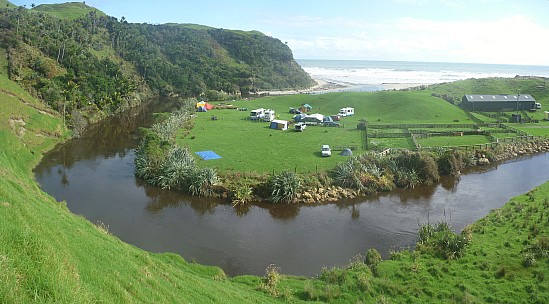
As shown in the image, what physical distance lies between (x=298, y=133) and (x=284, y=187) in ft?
79.1

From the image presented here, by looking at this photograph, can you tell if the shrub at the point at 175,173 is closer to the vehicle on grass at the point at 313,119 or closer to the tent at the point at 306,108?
the vehicle on grass at the point at 313,119

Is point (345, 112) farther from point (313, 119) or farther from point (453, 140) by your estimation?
point (453, 140)

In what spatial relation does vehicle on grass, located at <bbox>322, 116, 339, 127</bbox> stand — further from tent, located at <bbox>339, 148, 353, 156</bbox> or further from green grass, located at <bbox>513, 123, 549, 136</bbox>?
green grass, located at <bbox>513, 123, 549, 136</bbox>

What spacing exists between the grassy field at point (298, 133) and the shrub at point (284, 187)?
4.10m

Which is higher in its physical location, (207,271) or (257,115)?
(257,115)

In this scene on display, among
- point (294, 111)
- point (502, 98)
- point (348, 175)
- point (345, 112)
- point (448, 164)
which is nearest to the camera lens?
point (348, 175)

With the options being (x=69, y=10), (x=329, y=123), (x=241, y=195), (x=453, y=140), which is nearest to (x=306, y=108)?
(x=329, y=123)

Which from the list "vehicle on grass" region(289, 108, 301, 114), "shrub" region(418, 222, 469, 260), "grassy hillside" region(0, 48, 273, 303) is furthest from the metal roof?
"grassy hillside" region(0, 48, 273, 303)

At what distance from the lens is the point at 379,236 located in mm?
31797

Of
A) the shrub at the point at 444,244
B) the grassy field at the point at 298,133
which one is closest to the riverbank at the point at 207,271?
the shrub at the point at 444,244

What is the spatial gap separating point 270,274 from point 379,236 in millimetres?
12189

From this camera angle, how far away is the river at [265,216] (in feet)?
94.8

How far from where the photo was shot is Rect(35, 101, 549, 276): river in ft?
94.8

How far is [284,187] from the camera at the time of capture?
38.1 meters
